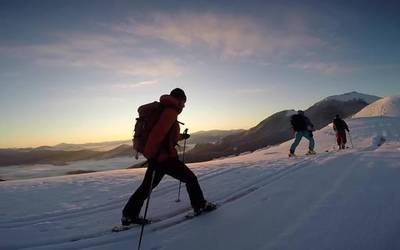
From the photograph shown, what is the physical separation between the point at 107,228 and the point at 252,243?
2756 millimetres

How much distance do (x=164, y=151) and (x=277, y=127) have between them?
6858cm

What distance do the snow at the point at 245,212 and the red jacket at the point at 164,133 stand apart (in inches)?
47.1

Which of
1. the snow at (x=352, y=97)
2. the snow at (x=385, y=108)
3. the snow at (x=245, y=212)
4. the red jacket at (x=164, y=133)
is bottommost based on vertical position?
the snow at (x=245, y=212)

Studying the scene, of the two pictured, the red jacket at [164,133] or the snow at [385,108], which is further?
the snow at [385,108]

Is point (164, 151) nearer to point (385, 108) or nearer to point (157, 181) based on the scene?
point (157, 181)

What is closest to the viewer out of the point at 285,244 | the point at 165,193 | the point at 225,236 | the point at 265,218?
the point at 285,244

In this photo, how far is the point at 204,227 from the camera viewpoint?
575cm

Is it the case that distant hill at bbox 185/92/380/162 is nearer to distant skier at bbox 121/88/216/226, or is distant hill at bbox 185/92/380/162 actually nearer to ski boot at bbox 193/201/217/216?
ski boot at bbox 193/201/217/216

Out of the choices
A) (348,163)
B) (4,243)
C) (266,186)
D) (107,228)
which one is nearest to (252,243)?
(107,228)

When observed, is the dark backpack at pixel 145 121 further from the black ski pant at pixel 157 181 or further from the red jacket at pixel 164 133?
the black ski pant at pixel 157 181

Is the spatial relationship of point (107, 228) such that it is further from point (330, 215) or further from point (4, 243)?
point (330, 215)

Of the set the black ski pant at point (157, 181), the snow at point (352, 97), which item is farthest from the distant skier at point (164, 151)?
the snow at point (352, 97)

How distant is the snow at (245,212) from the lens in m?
4.86

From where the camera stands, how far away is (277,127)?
2867 inches
